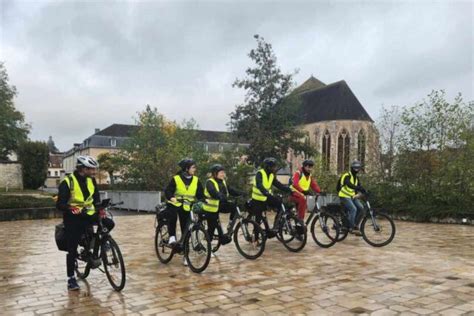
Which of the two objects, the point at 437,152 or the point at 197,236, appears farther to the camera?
the point at 437,152

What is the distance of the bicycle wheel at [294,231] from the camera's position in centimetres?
822

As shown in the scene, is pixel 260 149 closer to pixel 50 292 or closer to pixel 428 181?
pixel 428 181

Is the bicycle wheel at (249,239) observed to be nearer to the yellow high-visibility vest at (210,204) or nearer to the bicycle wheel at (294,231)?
the yellow high-visibility vest at (210,204)

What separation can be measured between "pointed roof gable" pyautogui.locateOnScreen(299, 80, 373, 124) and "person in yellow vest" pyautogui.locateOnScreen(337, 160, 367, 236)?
39.6 metres

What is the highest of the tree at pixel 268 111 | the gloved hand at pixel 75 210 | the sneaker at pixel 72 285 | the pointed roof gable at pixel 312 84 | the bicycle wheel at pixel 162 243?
the pointed roof gable at pixel 312 84

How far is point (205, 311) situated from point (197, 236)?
2041 mm

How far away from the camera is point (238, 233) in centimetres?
782

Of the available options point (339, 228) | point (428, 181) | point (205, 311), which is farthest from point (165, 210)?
point (428, 181)

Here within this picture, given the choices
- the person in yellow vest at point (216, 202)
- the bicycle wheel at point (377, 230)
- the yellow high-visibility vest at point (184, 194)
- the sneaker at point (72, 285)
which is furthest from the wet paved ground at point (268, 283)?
the yellow high-visibility vest at point (184, 194)

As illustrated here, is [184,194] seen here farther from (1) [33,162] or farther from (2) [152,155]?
(1) [33,162]

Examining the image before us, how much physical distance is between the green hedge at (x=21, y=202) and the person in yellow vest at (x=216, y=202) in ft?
38.4

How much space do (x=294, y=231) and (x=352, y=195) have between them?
1.90 metres

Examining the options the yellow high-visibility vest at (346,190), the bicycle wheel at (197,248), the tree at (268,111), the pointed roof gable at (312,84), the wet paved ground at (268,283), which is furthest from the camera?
the pointed roof gable at (312,84)

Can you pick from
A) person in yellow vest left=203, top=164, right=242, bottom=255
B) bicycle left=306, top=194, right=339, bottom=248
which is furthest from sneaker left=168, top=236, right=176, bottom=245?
bicycle left=306, top=194, right=339, bottom=248
